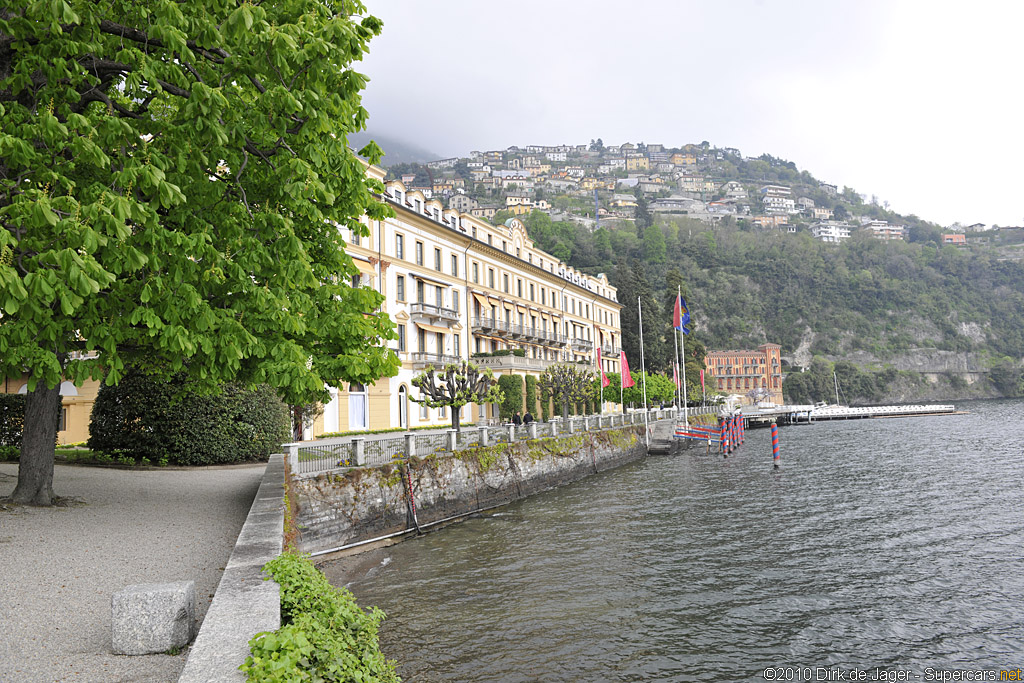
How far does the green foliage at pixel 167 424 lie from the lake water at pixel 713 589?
9146mm

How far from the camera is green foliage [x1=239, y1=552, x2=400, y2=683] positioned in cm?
421

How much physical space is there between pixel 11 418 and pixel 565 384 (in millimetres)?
31953

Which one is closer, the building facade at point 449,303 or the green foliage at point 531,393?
the building facade at point 449,303

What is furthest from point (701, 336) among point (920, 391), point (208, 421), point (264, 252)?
point (264, 252)

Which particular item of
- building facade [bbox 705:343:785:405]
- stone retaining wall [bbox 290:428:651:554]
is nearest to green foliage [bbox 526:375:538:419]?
stone retaining wall [bbox 290:428:651:554]

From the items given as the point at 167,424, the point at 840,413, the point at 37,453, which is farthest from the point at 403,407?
the point at 840,413

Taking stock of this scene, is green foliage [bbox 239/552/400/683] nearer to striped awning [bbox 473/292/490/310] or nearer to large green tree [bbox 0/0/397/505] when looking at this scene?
large green tree [bbox 0/0/397/505]

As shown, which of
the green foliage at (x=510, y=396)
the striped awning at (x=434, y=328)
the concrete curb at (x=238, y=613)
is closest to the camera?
the concrete curb at (x=238, y=613)

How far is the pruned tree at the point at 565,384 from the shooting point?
152 ft

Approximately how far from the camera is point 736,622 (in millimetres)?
11086

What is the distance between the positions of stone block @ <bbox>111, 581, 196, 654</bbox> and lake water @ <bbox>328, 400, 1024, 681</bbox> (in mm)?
4192

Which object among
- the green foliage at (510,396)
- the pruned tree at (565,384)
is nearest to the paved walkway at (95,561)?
the green foliage at (510,396)

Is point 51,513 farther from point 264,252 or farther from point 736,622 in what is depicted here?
point 736,622

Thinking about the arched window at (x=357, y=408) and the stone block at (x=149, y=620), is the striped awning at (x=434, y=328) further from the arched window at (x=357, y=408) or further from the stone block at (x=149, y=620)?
the stone block at (x=149, y=620)
